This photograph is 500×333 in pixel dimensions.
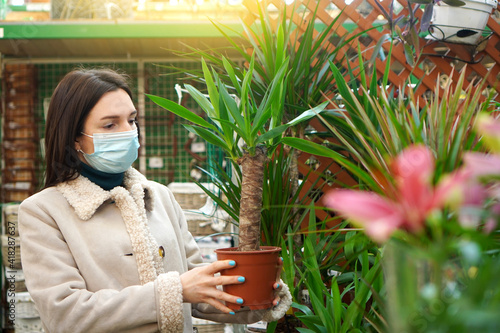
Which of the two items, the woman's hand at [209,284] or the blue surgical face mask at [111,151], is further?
the blue surgical face mask at [111,151]

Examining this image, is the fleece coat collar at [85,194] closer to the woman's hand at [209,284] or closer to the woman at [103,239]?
the woman at [103,239]

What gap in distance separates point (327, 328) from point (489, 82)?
156 centimetres

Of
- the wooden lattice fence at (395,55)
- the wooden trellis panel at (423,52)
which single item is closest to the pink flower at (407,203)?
the wooden lattice fence at (395,55)

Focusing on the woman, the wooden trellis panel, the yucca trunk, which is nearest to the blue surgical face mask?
the woman

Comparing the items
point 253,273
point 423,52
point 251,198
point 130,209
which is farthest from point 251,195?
point 423,52

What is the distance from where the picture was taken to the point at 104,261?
1424mm

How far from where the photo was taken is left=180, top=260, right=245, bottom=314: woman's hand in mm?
1153

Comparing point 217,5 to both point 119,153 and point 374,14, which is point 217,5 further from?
point 119,153

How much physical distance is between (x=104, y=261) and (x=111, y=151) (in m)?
0.31

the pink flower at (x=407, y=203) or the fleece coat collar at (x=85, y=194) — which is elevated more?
the pink flower at (x=407, y=203)

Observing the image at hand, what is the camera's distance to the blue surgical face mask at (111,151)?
4.86 feet

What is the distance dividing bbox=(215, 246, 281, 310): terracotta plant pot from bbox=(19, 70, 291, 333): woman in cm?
2

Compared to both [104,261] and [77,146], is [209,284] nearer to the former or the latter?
[104,261]

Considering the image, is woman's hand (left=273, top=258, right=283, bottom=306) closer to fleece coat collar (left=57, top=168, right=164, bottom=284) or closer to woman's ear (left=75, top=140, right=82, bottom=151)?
fleece coat collar (left=57, top=168, right=164, bottom=284)
